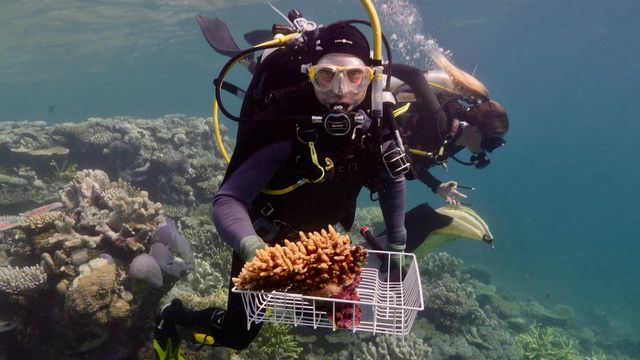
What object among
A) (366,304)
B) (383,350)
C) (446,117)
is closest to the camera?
(366,304)

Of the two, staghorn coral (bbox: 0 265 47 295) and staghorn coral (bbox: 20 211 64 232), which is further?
staghorn coral (bbox: 20 211 64 232)

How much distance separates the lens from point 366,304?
202 cm

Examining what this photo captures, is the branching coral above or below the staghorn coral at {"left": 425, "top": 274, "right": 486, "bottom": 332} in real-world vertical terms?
above

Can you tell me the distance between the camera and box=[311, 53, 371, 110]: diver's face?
3.20 m

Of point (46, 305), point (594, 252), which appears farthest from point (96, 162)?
point (594, 252)

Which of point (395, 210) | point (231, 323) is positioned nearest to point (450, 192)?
point (395, 210)

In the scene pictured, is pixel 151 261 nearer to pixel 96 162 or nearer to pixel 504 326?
pixel 96 162

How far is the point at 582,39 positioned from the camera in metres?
55.9

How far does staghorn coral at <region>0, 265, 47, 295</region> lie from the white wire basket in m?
3.61

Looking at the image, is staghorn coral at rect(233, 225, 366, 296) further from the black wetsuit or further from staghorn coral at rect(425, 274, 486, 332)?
staghorn coral at rect(425, 274, 486, 332)

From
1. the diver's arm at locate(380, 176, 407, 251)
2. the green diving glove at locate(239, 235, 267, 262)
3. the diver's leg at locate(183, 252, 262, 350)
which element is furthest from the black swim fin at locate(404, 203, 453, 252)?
the green diving glove at locate(239, 235, 267, 262)

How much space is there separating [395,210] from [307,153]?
124cm

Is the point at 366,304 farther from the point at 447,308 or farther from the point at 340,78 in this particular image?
the point at 447,308

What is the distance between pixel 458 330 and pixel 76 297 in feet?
29.7
